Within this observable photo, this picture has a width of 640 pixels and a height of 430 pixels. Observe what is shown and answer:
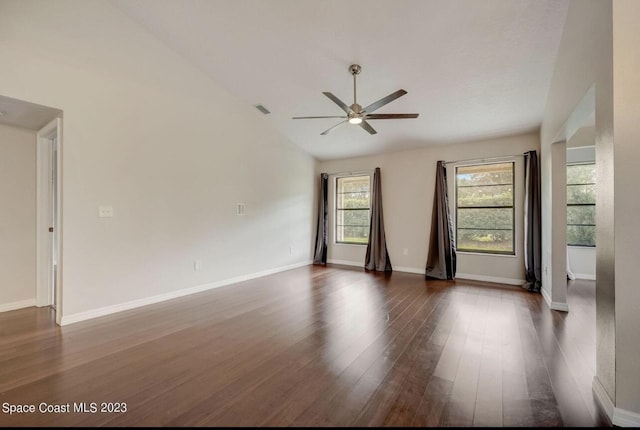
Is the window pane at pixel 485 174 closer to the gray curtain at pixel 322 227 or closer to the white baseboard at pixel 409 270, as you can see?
the white baseboard at pixel 409 270

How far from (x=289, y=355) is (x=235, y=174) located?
3408 millimetres

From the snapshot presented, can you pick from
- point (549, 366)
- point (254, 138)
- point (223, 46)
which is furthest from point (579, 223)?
point (223, 46)

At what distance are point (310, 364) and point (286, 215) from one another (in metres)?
→ 4.04

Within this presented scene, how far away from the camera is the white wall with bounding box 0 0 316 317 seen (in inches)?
113

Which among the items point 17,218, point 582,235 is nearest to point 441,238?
point 582,235

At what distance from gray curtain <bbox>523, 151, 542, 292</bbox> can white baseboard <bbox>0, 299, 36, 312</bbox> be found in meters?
7.15

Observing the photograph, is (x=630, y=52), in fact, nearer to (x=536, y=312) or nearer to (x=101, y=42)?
(x=536, y=312)

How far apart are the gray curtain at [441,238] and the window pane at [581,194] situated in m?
2.82

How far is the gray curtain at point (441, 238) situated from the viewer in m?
5.13

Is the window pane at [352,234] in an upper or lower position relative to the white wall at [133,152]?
lower

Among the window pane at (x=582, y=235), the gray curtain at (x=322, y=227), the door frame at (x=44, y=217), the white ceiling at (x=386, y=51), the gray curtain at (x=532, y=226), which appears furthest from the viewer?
the gray curtain at (x=322, y=227)

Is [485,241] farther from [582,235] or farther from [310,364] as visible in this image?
[310,364]

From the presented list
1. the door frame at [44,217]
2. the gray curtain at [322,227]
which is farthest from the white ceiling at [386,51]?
the gray curtain at [322,227]

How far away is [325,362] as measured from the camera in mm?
2209
